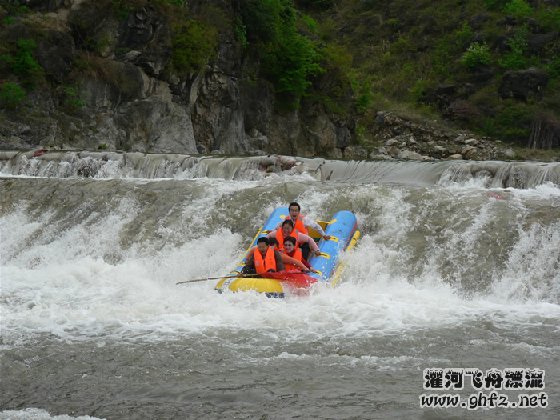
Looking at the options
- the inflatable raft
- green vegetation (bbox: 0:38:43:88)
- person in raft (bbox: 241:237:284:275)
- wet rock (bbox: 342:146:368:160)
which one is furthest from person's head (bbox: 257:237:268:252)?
wet rock (bbox: 342:146:368:160)

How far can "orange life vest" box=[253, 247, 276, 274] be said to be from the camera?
274 inches

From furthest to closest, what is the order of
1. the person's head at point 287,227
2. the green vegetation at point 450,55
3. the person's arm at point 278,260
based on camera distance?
1. the green vegetation at point 450,55
2. the person's head at point 287,227
3. the person's arm at point 278,260

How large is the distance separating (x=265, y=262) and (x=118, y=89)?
14.3m

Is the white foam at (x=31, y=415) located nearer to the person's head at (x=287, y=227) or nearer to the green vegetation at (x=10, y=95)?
the person's head at (x=287, y=227)

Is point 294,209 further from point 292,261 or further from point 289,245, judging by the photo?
point 292,261

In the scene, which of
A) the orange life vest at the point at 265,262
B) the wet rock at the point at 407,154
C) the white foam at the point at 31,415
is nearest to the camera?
the white foam at the point at 31,415

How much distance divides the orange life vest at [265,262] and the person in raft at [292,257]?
156mm

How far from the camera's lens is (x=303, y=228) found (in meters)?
7.86

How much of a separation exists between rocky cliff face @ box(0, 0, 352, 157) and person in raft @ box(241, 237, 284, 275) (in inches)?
486

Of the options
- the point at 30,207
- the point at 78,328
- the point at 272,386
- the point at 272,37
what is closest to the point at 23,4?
the point at 272,37

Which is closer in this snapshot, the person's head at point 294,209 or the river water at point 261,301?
the river water at point 261,301

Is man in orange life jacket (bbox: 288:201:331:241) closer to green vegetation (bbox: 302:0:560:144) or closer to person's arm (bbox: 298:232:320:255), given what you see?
person's arm (bbox: 298:232:320:255)

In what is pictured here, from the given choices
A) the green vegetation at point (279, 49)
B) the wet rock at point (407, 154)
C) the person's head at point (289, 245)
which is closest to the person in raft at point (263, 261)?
the person's head at point (289, 245)

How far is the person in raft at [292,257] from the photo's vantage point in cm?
714
